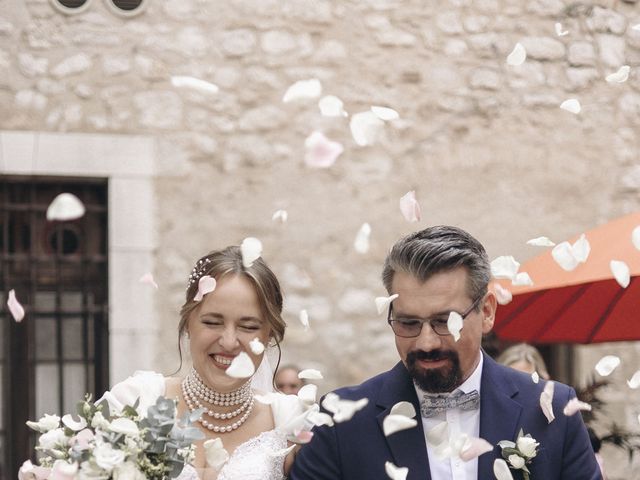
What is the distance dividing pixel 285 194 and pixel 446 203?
966 mm

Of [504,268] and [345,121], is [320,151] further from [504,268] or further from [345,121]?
[345,121]

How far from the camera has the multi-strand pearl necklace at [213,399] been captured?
3.58 metres

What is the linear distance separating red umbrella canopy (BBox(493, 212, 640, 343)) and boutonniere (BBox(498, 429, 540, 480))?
197cm

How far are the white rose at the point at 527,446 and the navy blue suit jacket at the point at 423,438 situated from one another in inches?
1.9

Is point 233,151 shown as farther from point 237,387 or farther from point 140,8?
point 237,387

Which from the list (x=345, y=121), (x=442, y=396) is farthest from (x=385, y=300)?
(x=345, y=121)

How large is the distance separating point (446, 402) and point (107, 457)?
33.3 inches

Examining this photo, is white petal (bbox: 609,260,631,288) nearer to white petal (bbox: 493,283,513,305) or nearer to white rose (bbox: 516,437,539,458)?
white petal (bbox: 493,283,513,305)

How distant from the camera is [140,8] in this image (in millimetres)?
6969

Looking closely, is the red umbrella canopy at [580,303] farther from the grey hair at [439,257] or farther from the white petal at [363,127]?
the grey hair at [439,257]

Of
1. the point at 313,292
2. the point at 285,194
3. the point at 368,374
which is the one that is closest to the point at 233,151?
the point at 285,194

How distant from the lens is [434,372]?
2986 millimetres

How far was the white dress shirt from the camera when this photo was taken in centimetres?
307

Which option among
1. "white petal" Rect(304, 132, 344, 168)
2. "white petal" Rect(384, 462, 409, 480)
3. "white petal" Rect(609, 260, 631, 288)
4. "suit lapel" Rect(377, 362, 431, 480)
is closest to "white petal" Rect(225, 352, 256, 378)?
"suit lapel" Rect(377, 362, 431, 480)
